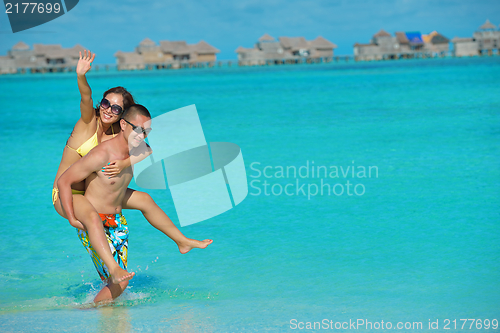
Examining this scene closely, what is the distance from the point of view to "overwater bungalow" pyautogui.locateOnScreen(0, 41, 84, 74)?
81.2 meters

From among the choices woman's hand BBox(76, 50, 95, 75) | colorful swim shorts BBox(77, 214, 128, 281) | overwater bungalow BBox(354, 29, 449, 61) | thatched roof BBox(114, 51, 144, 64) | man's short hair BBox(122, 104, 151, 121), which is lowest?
colorful swim shorts BBox(77, 214, 128, 281)

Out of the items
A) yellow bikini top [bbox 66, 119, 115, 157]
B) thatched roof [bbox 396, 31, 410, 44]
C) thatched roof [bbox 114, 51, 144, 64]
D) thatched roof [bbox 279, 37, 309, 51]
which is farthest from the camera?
thatched roof [bbox 396, 31, 410, 44]

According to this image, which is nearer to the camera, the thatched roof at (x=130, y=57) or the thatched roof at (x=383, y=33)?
the thatched roof at (x=130, y=57)

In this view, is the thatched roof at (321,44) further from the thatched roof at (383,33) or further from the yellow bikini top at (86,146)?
the yellow bikini top at (86,146)

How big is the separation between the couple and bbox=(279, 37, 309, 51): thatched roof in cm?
9227

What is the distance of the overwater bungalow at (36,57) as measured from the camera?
267 feet

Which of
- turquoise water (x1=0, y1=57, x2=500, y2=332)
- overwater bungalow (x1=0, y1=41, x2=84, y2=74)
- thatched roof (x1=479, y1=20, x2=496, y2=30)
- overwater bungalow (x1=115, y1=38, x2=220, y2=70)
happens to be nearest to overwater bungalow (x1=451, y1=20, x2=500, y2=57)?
thatched roof (x1=479, y1=20, x2=496, y2=30)

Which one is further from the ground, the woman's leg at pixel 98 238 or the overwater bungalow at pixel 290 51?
the overwater bungalow at pixel 290 51

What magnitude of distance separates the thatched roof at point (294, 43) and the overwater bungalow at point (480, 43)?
89.2 ft

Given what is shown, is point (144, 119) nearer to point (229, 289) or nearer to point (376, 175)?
point (229, 289)

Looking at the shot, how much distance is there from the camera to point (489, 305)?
3.93 m

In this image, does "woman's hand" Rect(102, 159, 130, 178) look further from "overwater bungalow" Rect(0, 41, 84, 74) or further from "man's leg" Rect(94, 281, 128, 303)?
"overwater bungalow" Rect(0, 41, 84, 74)

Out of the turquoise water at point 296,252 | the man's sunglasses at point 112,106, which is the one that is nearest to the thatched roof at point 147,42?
the turquoise water at point 296,252

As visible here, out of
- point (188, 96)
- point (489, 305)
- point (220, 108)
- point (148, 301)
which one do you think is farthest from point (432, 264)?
point (188, 96)
